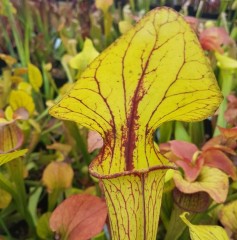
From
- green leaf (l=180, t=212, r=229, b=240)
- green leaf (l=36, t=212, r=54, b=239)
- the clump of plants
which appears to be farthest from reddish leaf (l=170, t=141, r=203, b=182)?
green leaf (l=36, t=212, r=54, b=239)

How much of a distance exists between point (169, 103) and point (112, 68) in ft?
0.25

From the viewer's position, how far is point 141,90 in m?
0.40

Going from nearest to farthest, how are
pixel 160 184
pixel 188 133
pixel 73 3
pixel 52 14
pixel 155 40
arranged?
pixel 155 40, pixel 160 184, pixel 188 133, pixel 52 14, pixel 73 3

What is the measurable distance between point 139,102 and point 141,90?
15 millimetres

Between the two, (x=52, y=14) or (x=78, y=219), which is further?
(x=52, y=14)

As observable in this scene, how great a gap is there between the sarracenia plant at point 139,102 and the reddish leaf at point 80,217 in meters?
0.11

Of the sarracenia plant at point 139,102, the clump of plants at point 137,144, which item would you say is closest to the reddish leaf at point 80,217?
the clump of plants at point 137,144

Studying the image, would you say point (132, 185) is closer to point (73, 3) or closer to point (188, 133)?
point (188, 133)

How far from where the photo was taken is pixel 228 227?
25.0 inches

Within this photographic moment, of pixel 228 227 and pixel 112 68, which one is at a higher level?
pixel 112 68

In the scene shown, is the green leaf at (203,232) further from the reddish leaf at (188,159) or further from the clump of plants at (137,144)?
the reddish leaf at (188,159)

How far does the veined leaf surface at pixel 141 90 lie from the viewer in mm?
358

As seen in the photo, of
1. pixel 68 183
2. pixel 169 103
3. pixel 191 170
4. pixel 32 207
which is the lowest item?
pixel 32 207

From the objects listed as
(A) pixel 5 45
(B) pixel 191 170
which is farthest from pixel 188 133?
(A) pixel 5 45
